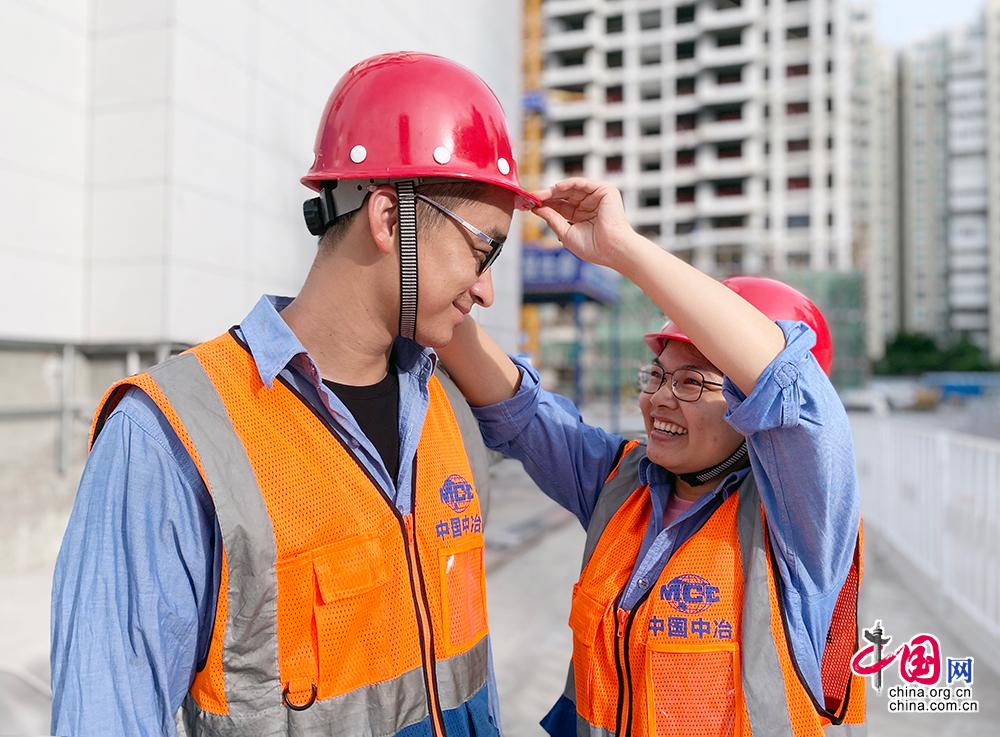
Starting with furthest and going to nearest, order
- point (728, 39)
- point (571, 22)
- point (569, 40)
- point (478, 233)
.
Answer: point (571, 22) → point (569, 40) → point (728, 39) → point (478, 233)

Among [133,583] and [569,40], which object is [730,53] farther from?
[133,583]

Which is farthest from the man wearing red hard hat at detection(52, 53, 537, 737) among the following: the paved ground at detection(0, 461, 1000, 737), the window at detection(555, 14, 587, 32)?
the window at detection(555, 14, 587, 32)

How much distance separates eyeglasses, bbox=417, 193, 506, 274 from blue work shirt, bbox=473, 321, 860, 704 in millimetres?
547

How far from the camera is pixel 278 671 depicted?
1.39m

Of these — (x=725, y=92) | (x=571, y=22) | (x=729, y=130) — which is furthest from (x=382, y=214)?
(x=571, y=22)

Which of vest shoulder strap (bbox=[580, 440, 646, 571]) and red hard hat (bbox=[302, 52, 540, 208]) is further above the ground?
red hard hat (bbox=[302, 52, 540, 208])

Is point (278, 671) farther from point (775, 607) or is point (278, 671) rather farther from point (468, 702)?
point (775, 607)

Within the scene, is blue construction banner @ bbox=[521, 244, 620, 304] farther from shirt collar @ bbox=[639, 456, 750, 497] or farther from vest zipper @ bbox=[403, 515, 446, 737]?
vest zipper @ bbox=[403, 515, 446, 737]

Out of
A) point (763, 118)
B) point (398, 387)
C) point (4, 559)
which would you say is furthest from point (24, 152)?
point (763, 118)

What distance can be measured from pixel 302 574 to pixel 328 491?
15 cm

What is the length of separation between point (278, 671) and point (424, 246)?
83 cm

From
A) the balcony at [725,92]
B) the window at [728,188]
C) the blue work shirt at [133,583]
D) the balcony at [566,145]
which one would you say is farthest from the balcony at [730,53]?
the blue work shirt at [133,583]

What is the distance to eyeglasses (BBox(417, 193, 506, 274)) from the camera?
63.7 inches

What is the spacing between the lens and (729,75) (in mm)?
59469
